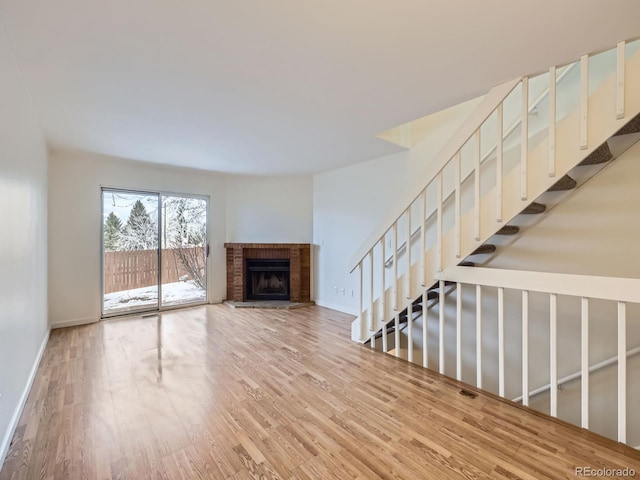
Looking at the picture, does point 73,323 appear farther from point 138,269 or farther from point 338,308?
point 338,308

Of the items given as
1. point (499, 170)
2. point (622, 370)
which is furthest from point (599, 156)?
point (622, 370)

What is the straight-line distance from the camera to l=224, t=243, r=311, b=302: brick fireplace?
514cm

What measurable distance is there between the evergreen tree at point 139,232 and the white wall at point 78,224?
326 mm

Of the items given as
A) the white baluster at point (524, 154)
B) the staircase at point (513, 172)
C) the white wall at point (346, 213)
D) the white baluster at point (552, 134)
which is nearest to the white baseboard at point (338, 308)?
the white wall at point (346, 213)

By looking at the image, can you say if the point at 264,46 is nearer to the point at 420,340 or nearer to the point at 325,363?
the point at 325,363

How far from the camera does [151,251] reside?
4570mm

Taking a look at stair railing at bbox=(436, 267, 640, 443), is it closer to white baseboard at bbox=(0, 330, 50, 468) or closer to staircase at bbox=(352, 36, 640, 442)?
staircase at bbox=(352, 36, 640, 442)

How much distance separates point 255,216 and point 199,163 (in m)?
1.44

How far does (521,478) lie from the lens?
1.40 metres

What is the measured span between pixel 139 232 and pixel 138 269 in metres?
0.60

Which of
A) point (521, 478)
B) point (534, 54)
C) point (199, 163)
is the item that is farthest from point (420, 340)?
point (199, 163)

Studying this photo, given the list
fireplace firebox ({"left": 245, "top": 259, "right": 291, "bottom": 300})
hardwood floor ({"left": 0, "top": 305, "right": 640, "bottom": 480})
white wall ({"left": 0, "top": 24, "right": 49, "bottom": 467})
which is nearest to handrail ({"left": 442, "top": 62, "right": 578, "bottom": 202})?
hardwood floor ({"left": 0, "top": 305, "right": 640, "bottom": 480})

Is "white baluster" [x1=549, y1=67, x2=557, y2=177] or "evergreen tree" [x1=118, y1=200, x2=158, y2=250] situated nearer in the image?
"white baluster" [x1=549, y1=67, x2=557, y2=177]

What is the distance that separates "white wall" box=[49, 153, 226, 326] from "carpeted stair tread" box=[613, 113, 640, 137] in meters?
5.37
